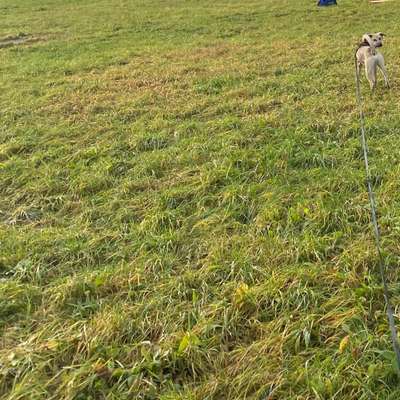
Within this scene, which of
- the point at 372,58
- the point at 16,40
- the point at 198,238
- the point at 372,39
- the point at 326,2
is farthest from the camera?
the point at 326,2

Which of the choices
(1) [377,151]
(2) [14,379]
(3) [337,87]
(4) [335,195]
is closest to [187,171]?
(4) [335,195]

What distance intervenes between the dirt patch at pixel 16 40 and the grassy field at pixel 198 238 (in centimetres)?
498

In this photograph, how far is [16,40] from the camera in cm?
1157

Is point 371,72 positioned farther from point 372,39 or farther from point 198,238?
point 198,238

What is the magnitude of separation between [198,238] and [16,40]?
10.4 metres

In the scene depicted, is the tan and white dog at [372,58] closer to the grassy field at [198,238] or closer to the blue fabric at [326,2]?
the grassy field at [198,238]

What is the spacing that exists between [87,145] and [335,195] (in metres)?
2.50

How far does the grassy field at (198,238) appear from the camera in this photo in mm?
2100

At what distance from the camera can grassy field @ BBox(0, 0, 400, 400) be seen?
210 cm

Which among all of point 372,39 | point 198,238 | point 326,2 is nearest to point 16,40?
point 326,2

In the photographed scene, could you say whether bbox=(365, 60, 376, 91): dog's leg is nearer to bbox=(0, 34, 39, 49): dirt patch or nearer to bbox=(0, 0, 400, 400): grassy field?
bbox=(0, 0, 400, 400): grassy field

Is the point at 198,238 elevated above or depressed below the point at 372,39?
below

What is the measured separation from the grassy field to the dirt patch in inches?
196

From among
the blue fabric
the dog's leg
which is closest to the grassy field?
the dog's leg
